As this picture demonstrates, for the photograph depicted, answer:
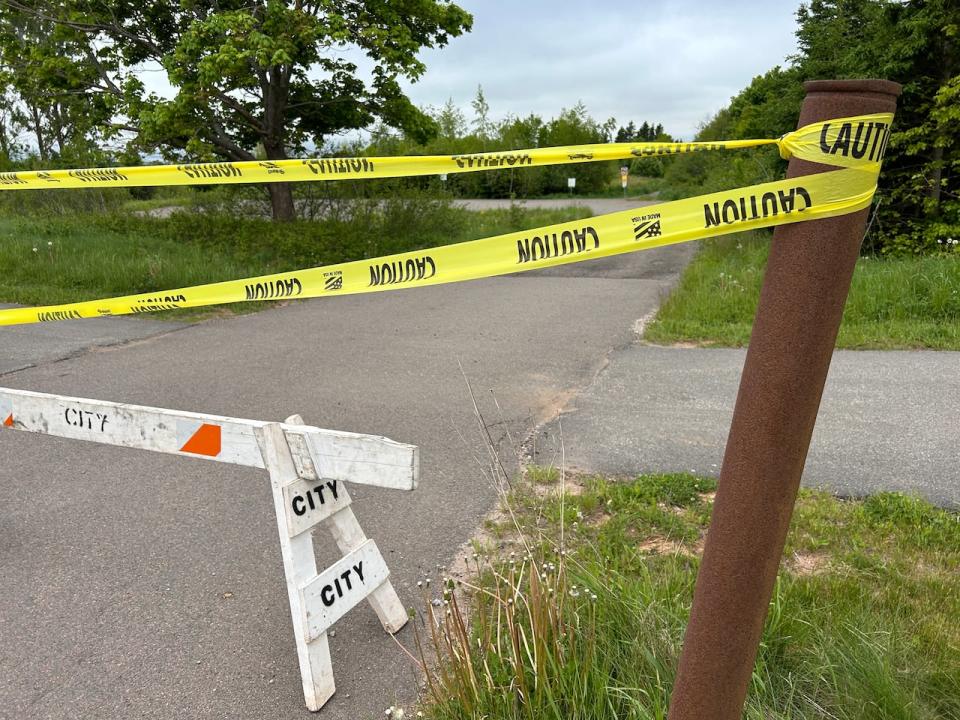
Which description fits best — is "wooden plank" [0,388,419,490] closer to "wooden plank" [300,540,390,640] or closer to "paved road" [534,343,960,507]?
"wooden plank" [300,540,390,640]

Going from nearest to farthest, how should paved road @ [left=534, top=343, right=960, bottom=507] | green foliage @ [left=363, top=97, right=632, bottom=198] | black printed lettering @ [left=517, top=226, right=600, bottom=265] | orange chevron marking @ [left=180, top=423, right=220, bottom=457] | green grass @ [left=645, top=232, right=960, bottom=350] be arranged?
black printed lettering @ [left=517, top=226, right=600, bottom=265] < orange chevron marking @ [left=180, top=423, right=220, bottom=457] < paved road @ [left=534, top=343, right=960, bottom=507] < green grass @ [left=645, top=232, right=960, bottom=350] < green foliage @ [left=363, top=97, right=632, bottom=198]

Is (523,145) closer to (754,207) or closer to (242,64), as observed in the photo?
(242,64)

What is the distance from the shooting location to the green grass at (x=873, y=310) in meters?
7.34

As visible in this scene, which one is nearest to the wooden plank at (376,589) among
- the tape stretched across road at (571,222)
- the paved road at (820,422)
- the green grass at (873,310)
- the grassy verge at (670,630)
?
the grassy verge at (670,630)

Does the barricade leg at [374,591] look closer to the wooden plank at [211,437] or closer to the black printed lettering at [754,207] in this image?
the wooden plank at [211,437]

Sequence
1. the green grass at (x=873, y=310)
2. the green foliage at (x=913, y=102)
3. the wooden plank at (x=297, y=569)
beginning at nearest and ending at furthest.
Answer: the wooden plank at (x=297, y=569)
the green grass at (x=873, y=310)
the green foliage at (x=913, y=102)

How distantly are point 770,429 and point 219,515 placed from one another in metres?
3.36

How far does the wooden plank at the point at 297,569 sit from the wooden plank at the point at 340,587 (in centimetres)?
3

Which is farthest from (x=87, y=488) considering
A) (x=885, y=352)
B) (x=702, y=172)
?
(x=702, y=172)

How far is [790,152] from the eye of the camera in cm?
158

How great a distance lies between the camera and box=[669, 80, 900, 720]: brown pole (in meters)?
1.52

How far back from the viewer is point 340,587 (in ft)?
9.18

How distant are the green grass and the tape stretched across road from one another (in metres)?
5.51

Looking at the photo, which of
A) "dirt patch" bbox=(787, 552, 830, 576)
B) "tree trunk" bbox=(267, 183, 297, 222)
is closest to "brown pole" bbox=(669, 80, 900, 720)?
"dirt patch" bbox=(787, 552, 830, 576)
